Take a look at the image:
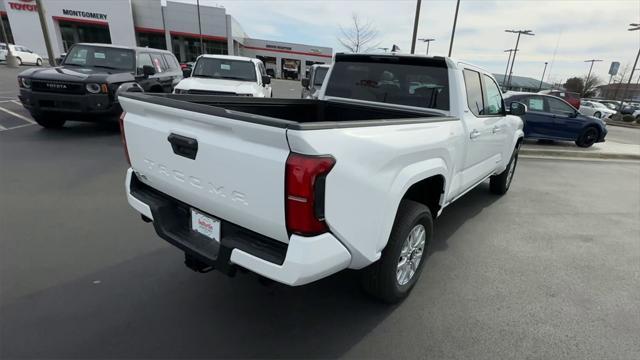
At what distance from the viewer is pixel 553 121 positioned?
36.3 ft

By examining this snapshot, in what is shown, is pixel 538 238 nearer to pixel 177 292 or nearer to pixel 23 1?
pixel 177 292

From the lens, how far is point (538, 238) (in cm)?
430

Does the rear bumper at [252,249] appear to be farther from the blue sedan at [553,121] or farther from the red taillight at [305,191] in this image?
the blue sedan at [553,121]

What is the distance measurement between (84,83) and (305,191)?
23.5 ft

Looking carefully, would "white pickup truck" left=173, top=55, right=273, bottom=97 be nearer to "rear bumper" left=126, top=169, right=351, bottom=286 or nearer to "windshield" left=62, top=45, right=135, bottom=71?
"windshield" left=62, top=45, right=135, bottom=71

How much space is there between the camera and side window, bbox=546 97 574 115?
11173mm

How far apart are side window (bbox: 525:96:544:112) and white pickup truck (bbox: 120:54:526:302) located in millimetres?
9403

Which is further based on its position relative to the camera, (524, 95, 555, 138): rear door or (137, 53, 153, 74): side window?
(524, 95, 555, 138): rear door

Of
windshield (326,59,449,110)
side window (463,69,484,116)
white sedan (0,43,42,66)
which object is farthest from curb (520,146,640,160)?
white sedan (0,43,42,66)

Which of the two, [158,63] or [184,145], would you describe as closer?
[184,145]

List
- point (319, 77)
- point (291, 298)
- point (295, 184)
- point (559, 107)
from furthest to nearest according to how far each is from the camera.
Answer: point (319, 77) → point (559, 107) → point (291, 298) → point (295, 184)

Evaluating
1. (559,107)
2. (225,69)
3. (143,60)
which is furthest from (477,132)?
(559,107)

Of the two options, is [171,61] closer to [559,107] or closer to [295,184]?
[295,184]

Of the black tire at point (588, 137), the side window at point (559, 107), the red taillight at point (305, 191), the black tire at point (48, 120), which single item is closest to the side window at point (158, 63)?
the black tire at point (48, 120)
